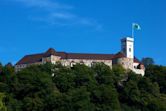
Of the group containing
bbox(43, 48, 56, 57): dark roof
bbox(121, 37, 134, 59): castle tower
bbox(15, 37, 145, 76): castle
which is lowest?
bbox(15, 37, 145, 76): castle

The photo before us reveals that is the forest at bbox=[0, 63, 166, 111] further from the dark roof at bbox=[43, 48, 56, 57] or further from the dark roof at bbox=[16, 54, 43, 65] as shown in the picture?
the dark roof at bbox=[16, 54, 43, 65]

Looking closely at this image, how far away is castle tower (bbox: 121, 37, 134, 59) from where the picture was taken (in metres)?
109

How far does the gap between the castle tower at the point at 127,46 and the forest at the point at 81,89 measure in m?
8.22

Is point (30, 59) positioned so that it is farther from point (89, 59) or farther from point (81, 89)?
point (81, 89)

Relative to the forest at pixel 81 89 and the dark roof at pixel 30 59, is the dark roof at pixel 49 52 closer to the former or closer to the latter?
the dark roof at pixel 30 59

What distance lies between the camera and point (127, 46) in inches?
4343

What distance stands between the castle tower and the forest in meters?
8.22

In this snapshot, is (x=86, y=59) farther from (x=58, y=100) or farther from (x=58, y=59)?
(x=58, y=100)

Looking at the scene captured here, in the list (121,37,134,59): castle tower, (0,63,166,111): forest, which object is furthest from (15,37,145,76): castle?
(0,63,166,111): forest

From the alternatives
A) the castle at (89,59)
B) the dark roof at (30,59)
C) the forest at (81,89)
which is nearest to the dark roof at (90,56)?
the castle at (89,59)

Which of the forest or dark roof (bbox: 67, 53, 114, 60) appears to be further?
dark roof (bbox: 67, 53, 114, 60)

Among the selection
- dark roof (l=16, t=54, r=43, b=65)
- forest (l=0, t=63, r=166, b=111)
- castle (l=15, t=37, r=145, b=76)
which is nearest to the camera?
forest (l=0, t=63, r=166, b=111)

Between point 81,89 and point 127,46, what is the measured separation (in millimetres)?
28740

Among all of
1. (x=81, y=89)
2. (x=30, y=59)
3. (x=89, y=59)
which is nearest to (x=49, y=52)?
(x=30, y=59)
